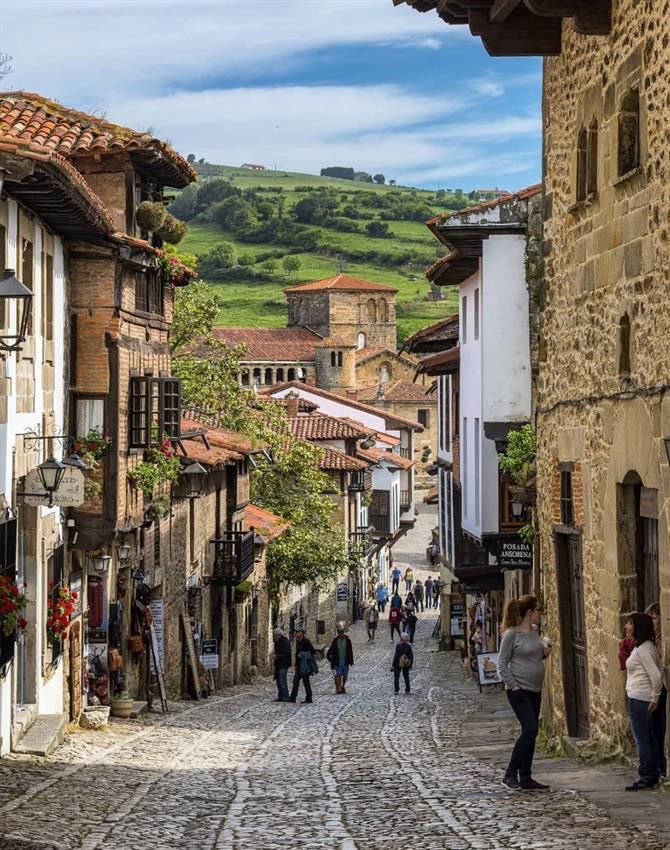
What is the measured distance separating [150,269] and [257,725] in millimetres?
7328

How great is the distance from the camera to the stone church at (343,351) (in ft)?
408

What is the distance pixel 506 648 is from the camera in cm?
1152

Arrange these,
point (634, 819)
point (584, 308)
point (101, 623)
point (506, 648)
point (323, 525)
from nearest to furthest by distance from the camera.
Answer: point (634, 819)
point (506, 648)
point (584, 308)
point (101, 623)
point (323, 525)

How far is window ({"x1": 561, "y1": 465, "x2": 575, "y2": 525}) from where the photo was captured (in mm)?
15055

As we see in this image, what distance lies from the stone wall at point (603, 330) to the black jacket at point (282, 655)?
13.4 m

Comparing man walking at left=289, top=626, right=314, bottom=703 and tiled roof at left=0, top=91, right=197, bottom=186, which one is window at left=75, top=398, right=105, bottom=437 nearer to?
tiled roof at left=0, top=91, right=197, bottom=186

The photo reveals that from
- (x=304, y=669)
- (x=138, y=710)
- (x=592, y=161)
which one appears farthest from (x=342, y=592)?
(x=592, y=161)

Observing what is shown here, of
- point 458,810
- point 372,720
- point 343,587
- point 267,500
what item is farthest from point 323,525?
point 458,810

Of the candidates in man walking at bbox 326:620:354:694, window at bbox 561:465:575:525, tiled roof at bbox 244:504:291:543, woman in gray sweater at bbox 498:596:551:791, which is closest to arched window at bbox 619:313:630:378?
woman in gray sweater at bbox 498:596:551:791

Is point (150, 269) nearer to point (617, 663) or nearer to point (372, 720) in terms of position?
point (372, 720)

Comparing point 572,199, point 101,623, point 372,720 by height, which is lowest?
point 372,720

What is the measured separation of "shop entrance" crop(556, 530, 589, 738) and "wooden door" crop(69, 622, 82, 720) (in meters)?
7.94

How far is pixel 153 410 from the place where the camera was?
77.6ft

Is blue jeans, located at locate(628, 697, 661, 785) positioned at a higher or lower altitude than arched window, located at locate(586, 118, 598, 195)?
lower
